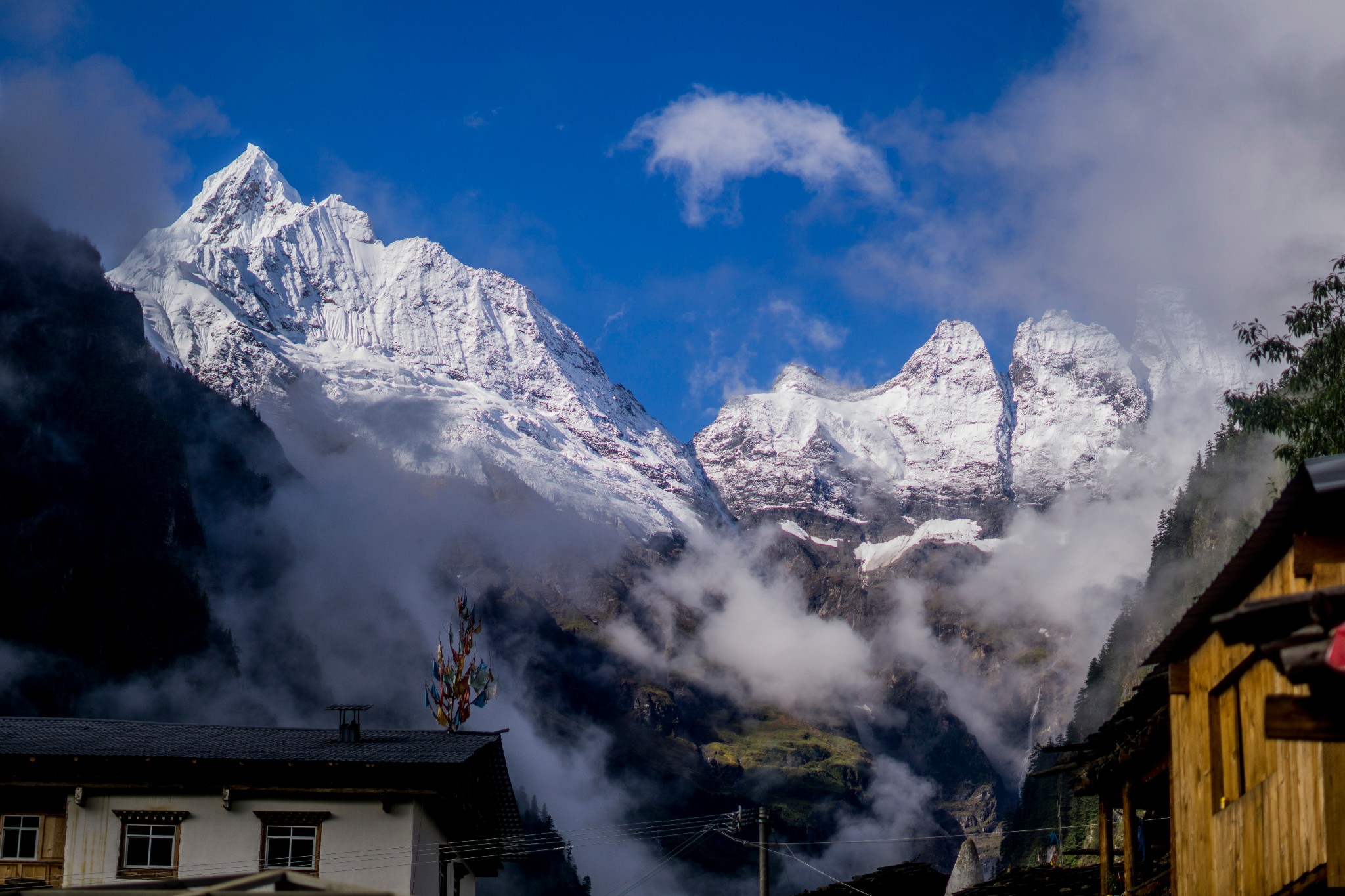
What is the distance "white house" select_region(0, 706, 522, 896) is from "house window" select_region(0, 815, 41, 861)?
0.02 m

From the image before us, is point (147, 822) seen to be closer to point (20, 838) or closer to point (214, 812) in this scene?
point (214, 812)

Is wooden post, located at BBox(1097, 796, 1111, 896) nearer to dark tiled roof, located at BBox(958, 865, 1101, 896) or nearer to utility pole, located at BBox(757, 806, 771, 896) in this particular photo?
dark tiled roof, located at BBox(958, 865, 1101, 896)

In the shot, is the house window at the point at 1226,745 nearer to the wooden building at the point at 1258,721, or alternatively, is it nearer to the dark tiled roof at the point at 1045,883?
the wooden building at the point at 1258,721

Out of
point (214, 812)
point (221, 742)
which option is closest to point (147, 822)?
point (214, 812)

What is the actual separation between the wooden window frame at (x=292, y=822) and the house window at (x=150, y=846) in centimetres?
192

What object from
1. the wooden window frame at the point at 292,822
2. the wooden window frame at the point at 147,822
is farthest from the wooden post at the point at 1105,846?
the wooden window frame at the point at 147,822

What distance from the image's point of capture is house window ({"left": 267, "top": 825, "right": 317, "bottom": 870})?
31.0 meters

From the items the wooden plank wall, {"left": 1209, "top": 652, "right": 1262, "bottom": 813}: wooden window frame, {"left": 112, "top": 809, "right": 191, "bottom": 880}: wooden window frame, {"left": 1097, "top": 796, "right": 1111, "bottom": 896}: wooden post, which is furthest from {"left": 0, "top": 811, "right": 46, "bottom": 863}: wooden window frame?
{"left": 1209, "top": 652, "right": 1262, "bottom": 813}: wooden window frame

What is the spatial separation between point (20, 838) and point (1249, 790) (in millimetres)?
27686

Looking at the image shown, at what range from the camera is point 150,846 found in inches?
1236

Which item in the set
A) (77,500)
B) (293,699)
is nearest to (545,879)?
(293,699)

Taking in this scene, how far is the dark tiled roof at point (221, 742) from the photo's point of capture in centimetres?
3209

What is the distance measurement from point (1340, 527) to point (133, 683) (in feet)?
436

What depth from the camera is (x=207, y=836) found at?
31.4 metres
